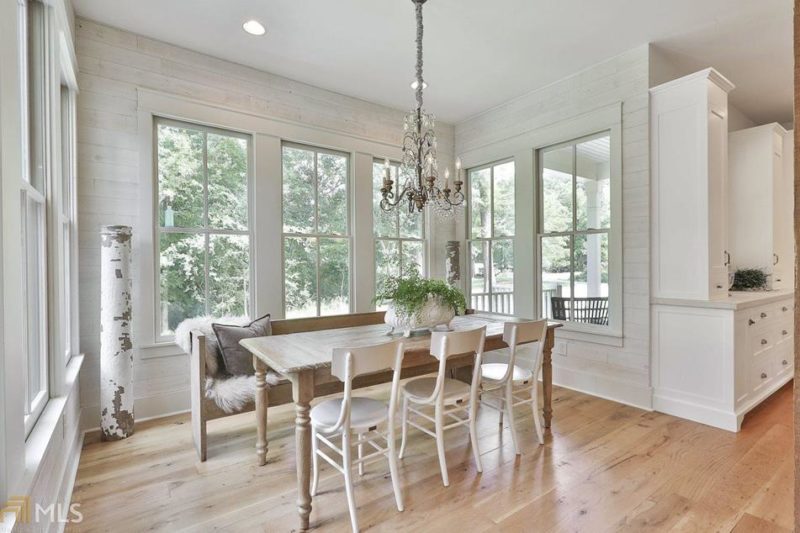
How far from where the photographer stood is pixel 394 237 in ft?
15.6

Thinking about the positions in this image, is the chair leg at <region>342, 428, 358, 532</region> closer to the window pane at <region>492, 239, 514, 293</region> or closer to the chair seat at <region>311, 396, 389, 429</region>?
the chair seat at <region>311, 396, 389, 429</region>

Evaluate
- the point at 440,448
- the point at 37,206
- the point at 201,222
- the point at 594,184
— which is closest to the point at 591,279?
the point at 594,184

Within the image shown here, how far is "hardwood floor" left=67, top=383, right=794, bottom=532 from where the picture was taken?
6.23 ft

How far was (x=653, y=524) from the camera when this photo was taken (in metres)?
1.87

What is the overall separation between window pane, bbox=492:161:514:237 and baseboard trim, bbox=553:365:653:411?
5.61 ft

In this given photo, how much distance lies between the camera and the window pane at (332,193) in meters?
4.17

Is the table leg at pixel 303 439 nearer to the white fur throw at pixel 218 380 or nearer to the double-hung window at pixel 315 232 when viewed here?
the white fur throw at pixel 218 380

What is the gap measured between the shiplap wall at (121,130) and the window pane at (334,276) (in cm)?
144

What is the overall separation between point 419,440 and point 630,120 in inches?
131

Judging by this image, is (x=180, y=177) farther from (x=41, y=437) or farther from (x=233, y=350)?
(x=41, y=437)

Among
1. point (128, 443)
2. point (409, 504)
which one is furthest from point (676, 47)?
point (128, 443)

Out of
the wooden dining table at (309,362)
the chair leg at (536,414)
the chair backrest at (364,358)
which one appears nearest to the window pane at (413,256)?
the wooden dining table at (309,362)

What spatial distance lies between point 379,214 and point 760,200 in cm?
416

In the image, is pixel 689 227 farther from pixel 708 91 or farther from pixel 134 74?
pixel 134 74
